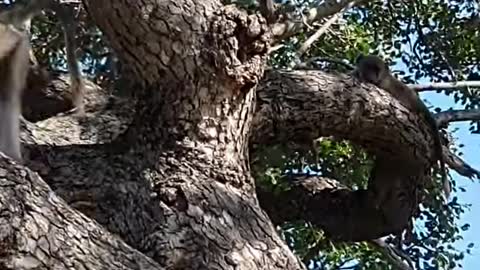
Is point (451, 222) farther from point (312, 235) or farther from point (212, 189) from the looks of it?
point (212, 189)

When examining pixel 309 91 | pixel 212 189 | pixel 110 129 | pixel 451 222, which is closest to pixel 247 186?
pixel 212 189

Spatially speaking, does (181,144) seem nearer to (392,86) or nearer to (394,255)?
(392,86)

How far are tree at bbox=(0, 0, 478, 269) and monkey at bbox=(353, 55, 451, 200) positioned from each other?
0.16 ft

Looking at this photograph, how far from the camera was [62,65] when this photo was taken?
5727mm

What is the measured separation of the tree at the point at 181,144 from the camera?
2.49 metres

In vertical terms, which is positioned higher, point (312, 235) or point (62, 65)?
point (62, 65)

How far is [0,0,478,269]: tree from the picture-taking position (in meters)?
2.49

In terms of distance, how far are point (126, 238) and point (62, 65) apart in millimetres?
2714

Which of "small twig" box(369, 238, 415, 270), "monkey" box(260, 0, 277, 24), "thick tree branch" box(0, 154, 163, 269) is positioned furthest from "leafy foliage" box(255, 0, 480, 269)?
"thick tree branch" box(0, 154, 163, 269)

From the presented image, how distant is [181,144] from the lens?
3357mm

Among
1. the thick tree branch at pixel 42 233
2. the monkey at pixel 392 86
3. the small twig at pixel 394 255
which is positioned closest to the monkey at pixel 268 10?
the monkey at pixel 392 86

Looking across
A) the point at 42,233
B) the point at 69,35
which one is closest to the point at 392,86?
the point at 69,35

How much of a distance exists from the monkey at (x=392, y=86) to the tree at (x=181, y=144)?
49 millimetres

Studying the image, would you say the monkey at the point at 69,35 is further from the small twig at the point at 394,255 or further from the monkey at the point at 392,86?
the small twig at the point at 394,255
